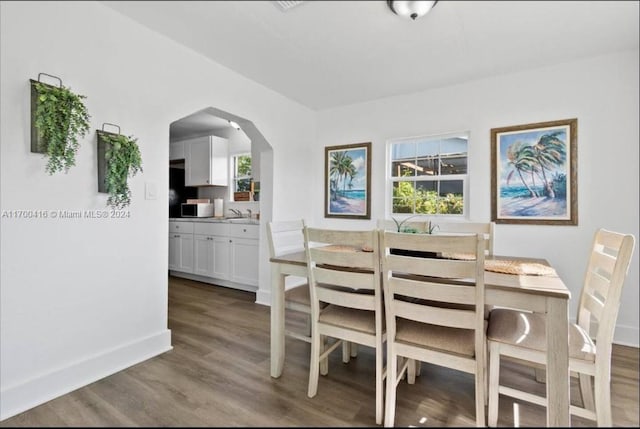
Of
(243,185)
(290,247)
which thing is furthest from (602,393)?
(243,185)

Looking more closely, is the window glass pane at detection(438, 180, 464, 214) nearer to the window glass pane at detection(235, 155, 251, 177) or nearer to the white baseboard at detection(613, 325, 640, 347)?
the white baseboard at detection(613, 325, 640, 347)

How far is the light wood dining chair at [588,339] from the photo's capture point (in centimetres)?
127

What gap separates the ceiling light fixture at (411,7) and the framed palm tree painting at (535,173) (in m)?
1.60

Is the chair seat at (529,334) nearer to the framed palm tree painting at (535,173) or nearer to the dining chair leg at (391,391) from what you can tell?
the dining chair leg at (391,391)

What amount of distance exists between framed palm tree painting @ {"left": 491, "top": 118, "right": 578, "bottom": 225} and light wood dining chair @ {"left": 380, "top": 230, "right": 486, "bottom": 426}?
5.89ft

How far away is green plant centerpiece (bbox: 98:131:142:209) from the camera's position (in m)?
1.94

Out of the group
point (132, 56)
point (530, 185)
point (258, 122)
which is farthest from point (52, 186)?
point (530, 185)

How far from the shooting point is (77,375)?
1833mm

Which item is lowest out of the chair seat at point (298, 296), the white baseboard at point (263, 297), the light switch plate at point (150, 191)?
the white baseboard at point (263, 297)

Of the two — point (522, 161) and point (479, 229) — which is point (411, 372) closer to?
point (479, 229)

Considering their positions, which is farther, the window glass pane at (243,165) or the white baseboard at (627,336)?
the window glass pane at (243,165)

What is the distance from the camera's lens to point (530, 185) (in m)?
2.82

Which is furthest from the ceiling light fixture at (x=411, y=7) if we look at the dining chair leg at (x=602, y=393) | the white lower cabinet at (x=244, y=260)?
the white lower cabinet at (x=244, y=260)

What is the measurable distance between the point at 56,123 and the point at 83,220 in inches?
22.2
